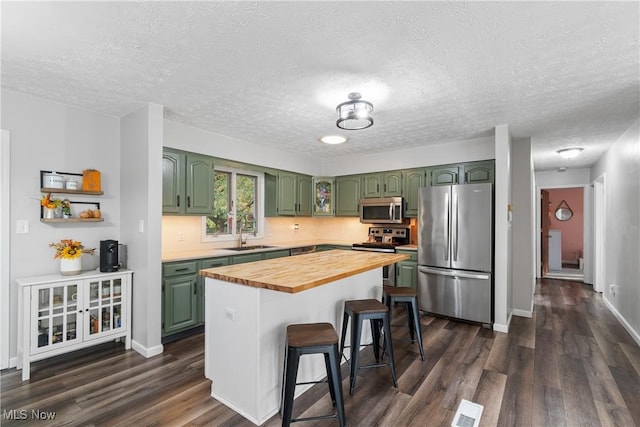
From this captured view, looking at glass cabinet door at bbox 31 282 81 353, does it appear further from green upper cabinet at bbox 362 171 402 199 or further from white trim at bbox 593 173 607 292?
white trim at bbox 593 173 607 292

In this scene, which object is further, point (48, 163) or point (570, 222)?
point (570, 222)

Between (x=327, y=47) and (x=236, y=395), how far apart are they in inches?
93.4

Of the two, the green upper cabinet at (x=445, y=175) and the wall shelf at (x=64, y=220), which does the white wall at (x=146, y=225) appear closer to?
the wall shelf at (x=64, y=220)

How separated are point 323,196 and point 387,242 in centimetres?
145

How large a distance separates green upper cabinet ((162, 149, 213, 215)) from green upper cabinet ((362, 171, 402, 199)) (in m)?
2.54

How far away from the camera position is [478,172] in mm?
4262

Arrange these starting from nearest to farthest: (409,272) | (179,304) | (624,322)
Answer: (179,304) < (624,322) < (409,272)

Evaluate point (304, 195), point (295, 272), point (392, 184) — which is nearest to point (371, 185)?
point (392, 184)

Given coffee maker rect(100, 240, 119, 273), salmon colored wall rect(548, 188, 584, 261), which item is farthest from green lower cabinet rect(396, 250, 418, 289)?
salmon colored wall rect(548, 188, 584, 261)

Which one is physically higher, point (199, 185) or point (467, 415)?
point (199, 185)

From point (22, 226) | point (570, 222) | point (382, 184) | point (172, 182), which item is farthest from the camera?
point (570, 222)

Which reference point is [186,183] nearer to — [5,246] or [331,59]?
[5,246]

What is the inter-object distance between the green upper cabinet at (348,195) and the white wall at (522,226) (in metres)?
2.30

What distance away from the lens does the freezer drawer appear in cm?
381
